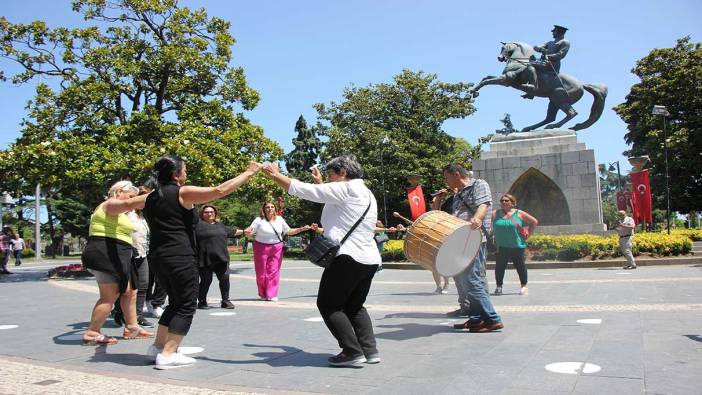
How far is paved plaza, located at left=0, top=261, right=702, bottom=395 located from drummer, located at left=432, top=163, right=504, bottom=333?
7.6 inches

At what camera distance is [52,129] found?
17.4 metres

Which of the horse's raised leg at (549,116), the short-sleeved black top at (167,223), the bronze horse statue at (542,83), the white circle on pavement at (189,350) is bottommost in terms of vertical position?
the white circle on pavement at (189,350)

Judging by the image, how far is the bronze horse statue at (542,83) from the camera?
1927cm

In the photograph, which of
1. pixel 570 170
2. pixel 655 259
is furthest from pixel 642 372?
pixel 570 170

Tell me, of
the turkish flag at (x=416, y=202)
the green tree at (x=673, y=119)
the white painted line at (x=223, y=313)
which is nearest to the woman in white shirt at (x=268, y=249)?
the white painted line at (x=223, y=313)

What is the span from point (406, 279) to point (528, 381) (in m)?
10.4

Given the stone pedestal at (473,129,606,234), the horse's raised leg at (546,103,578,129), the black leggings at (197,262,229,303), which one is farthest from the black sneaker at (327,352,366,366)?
the horse's raised leg at (546,103,578,129)

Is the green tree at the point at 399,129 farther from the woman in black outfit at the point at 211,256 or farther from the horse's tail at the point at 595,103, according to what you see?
the woman in black outfit at the point at 211,256

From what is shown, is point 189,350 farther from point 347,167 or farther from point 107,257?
point 347,167

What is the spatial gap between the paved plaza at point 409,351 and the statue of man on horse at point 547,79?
11.6 m

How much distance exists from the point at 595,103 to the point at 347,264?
18.0 m

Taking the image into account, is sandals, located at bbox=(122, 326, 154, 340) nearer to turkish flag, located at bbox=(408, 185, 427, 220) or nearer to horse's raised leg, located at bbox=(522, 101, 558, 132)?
turkish flag, located at bbox=(408, 185, 427, 220)

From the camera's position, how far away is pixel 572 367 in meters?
4.27

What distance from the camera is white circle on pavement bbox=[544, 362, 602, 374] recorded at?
4160 millimetres
